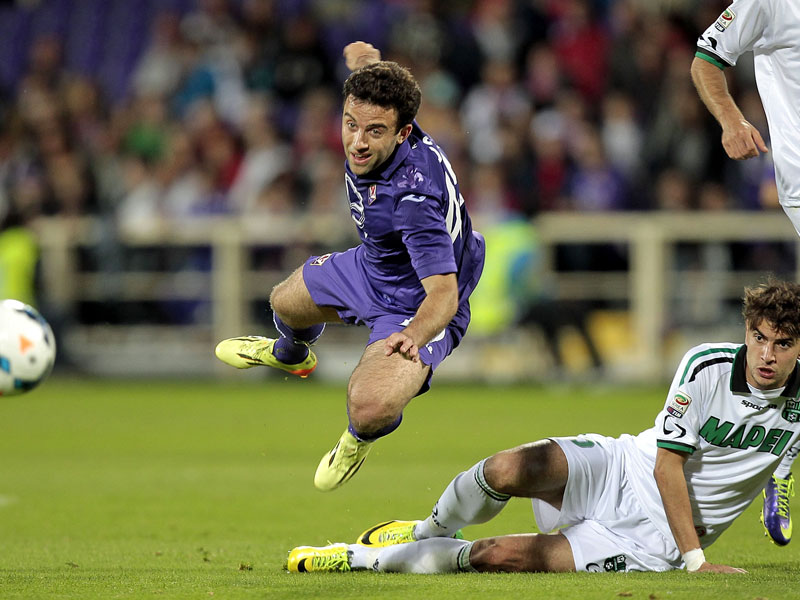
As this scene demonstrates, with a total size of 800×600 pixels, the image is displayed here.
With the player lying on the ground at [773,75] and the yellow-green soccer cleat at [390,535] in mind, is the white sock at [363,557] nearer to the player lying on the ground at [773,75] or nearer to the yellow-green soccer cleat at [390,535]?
the yellow-green soccer cleat at [390,535]

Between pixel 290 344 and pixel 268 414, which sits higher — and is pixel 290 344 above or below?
above

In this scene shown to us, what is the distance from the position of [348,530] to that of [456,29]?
11491 mm

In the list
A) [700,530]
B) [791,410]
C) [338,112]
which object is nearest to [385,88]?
[791,410]

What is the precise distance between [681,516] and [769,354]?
0.74 m

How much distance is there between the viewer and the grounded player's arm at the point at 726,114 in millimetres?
5398

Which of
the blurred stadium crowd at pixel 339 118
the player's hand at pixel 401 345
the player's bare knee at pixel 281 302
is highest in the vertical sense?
the blurred stadium crowd at pixel 339 118

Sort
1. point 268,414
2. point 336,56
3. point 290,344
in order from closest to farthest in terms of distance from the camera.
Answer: point 290,344 < point 268,414 < point 336,56

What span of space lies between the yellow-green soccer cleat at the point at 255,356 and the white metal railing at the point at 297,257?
8.66 metres

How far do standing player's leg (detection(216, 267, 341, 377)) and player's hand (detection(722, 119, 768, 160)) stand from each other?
224cm

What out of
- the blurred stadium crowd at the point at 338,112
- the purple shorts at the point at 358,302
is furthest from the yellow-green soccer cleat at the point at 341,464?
the blurred stadium crowd at the point at 338,112

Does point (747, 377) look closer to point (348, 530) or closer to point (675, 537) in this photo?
point (675, 537)

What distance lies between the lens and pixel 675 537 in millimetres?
5328

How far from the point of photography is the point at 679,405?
5.38m

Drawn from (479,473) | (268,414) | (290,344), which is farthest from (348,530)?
(268,414)
